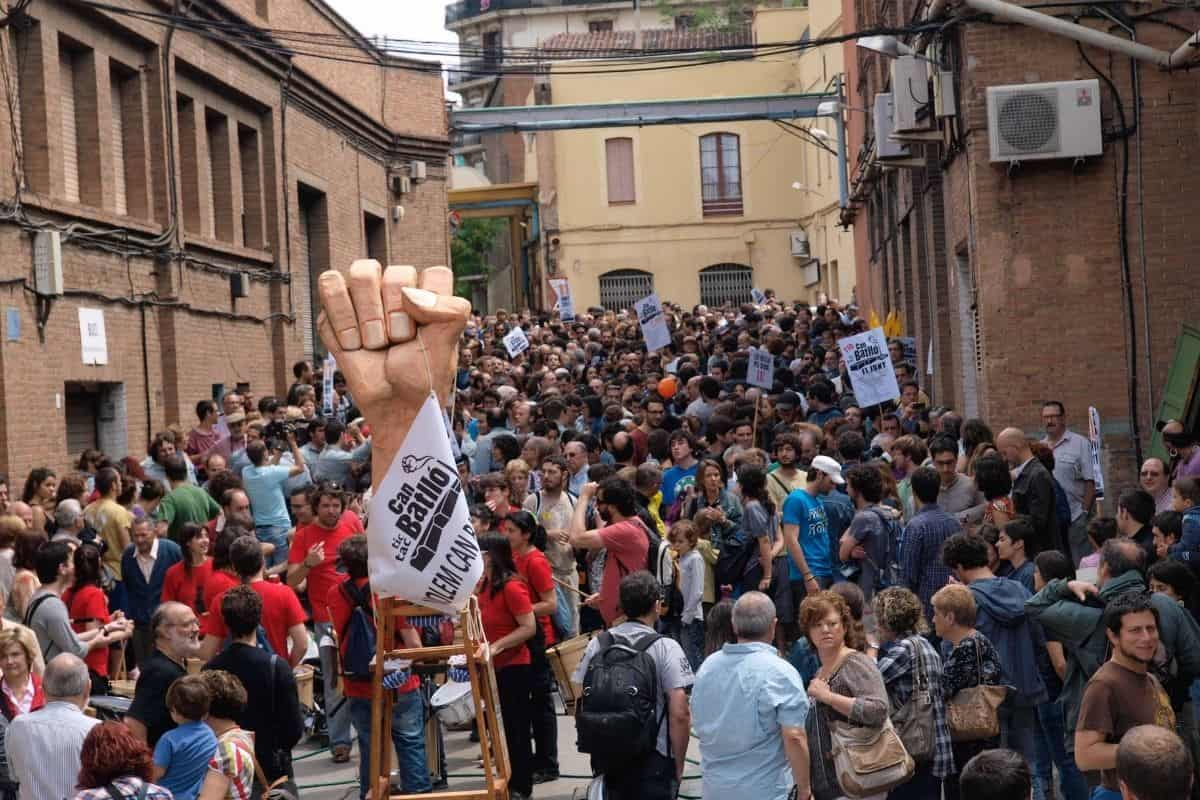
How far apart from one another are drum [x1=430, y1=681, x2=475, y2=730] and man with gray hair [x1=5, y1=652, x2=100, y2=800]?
2.34 meters

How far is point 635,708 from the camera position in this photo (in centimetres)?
775

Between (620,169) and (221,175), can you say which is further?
(620,169)

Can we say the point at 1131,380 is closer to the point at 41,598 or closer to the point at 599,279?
the point at 41,598

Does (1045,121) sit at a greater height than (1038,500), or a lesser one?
greater

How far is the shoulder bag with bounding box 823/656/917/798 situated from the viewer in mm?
7078

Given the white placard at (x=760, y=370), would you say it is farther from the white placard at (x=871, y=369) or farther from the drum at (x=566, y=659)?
the drum at (x=566, y=659)

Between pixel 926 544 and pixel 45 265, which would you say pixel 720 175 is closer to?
pixel 45 265

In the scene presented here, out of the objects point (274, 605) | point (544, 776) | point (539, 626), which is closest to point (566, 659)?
point (539, 626)

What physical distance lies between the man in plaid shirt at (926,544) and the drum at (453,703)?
8.85ft

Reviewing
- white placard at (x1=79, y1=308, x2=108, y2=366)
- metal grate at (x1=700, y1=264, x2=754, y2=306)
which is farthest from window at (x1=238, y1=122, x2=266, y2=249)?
metal grate at (x1=700, y1=264, x2=754, y2=306)

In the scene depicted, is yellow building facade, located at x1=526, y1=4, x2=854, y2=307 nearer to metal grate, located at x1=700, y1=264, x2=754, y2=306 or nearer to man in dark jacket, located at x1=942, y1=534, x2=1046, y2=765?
metal grate, located at x1=700, y1=264, x2=754, y2=306

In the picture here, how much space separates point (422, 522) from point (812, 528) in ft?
14.8

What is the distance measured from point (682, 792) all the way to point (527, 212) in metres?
51.5

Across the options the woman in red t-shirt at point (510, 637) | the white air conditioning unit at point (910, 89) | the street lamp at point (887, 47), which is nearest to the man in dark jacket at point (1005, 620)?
the woman in red t-shirt at point (510, 637)
